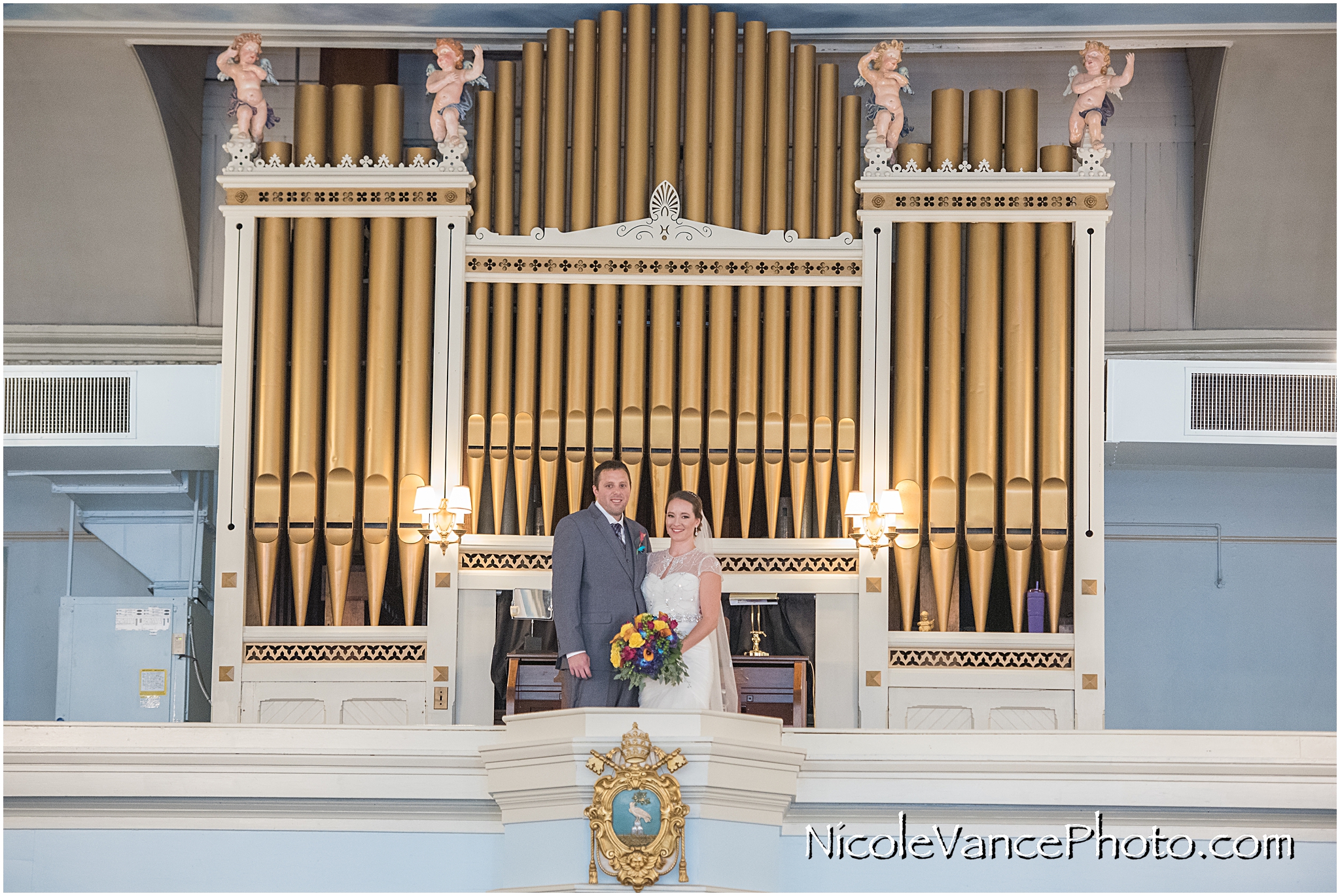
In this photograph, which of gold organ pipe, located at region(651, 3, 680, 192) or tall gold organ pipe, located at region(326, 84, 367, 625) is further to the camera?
gold organ pipe, located at region(651, 3, 680, 192)

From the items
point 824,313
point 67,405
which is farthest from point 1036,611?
point 67,405

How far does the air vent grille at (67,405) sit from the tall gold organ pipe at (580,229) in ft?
7.87

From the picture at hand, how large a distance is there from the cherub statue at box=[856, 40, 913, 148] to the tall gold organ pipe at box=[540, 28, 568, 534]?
5.12 feet

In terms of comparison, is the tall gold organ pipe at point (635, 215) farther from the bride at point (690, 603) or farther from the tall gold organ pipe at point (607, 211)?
the bride at point (690, 603)

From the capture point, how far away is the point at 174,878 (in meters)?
6.28

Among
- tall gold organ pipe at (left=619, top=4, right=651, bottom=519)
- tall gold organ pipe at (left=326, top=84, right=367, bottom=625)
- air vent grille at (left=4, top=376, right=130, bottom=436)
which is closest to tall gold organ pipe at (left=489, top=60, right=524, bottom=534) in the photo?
tall gold organ pipe at (left=619, top=4, right=651, bottom=519)

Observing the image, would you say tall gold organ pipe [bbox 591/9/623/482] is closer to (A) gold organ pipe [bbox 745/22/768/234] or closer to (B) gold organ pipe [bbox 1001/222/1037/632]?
(A) gold organ pipe [bbox 745/22/768/234]

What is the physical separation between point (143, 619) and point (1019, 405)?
191 inches

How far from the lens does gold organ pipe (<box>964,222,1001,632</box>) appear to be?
326 inches

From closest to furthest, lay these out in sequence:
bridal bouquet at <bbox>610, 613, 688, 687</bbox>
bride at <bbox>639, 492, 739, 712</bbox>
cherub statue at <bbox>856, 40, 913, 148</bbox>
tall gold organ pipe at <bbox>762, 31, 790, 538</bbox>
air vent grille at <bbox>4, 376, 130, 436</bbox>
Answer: bridal bouquet at <bbox>610, 613, 688, 687</bbox>
bride at <bbox>639, 492, 739, 712</bbox>
tall gold organ pipe at <bbox>762, 31, 790, 538</bbox>
cherub statue at <bbox>856, 40, 913, 148</bbox>
air vent grille at <bbox>4, 376, 130, 436</bbox>

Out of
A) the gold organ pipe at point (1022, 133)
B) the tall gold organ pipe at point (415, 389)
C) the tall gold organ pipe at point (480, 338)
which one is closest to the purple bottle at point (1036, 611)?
the gold organ pipe at point (1022, 133)

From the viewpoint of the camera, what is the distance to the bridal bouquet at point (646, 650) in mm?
6395

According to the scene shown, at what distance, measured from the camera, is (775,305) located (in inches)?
336

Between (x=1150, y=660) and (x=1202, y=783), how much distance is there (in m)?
3.90
